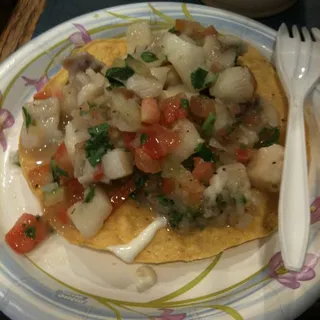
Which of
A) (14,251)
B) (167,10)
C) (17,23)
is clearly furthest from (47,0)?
(14,251)

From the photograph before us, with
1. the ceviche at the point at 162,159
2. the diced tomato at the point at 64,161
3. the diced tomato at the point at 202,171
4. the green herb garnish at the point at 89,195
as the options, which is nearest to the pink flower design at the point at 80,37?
the ceviche at the point at 162,159

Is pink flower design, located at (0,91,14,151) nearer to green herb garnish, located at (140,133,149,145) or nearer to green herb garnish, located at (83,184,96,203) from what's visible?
green herb garnish, located at (83,184,96,203)

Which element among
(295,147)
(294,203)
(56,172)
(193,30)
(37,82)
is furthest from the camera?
(37,82)

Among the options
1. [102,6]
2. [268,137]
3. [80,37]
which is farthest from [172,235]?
[102,6]

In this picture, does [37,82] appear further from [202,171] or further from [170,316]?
[170,316]

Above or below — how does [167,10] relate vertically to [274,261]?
above

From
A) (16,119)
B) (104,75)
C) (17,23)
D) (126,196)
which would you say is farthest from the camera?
(17,23)

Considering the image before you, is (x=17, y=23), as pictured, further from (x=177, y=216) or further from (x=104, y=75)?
(x=177, y=216)
